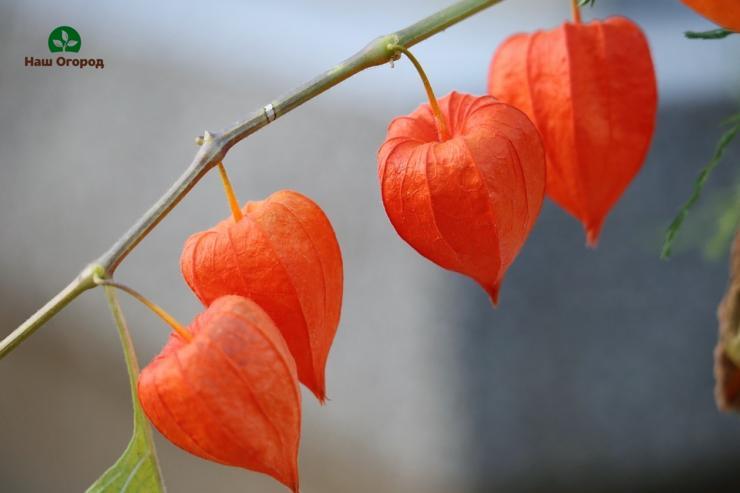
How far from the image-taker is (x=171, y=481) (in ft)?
5.10

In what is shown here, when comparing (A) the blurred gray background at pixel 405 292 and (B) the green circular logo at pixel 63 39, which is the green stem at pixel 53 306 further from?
(A) the blurred gray background at pixel 405 292

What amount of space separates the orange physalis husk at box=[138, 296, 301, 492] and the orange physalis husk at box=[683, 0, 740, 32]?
14 cm

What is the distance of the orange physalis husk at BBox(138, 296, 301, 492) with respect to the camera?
210mm

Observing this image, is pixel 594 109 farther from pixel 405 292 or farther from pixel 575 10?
pixel 405 292

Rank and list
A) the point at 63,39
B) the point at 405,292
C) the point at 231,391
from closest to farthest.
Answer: the point at 231,391 → the point at 63,39 → the point at 405,292

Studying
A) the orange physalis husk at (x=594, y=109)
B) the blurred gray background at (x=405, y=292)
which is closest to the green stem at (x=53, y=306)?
the orange physalis husk at (x=594, y=109)

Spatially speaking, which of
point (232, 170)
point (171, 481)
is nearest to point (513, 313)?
point (232, 170)

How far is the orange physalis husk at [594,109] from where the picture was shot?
0.87ft

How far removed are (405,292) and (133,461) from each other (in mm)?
1459

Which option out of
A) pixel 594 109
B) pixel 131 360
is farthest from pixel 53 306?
pixel 594 109

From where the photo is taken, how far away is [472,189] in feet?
0.75

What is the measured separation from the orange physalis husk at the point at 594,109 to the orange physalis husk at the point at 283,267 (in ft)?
0.26

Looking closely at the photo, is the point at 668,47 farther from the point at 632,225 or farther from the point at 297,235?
the point at 297,235

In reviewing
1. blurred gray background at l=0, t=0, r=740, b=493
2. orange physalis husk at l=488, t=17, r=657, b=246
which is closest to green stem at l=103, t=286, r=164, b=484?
orange physalis husk at l=488, t=17, r=657, b=246
